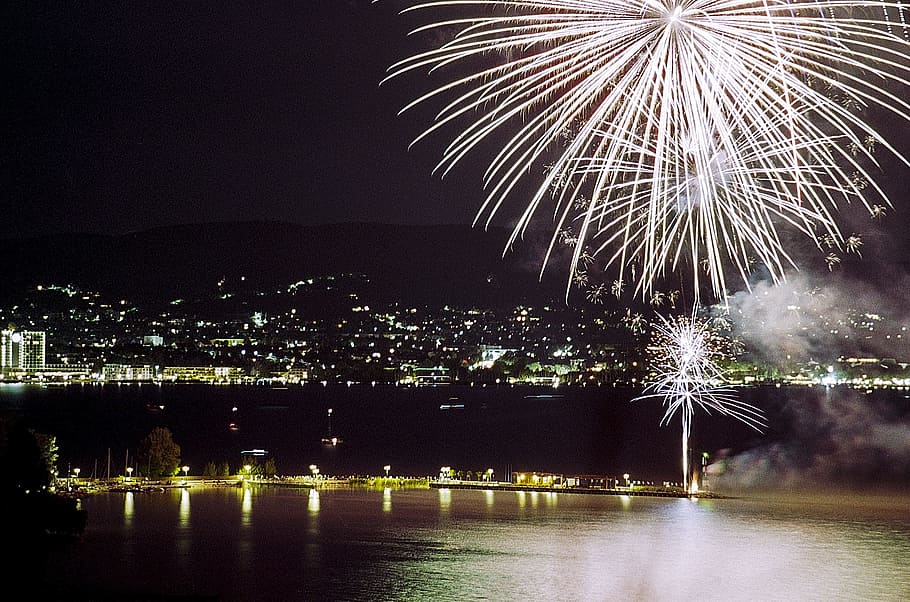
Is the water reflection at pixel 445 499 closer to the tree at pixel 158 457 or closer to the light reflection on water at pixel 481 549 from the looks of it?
the light reflection on water at pixel 481 549

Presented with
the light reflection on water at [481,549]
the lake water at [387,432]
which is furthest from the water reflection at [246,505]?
the lake water at [387,432]

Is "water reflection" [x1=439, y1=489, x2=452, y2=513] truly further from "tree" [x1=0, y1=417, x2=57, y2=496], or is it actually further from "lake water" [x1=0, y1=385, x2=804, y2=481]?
"lake water" [x1=0, y1=385, x2=804, y2=481]

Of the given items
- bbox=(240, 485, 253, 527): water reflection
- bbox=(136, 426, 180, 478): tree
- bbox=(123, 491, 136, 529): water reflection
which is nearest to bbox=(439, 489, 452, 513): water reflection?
bbox=(240, 485, 253, 527): water reflection

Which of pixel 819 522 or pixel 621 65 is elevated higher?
pixel 621 65

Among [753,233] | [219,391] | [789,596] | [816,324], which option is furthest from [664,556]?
[219,391]

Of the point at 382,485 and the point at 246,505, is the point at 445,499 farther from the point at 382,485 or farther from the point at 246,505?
the point at 246,505

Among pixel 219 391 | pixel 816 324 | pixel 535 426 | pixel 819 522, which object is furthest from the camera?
pixel 219 391

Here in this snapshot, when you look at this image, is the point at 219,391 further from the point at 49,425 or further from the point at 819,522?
the point at 819,522

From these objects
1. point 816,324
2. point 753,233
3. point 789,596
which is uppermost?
point 816,324

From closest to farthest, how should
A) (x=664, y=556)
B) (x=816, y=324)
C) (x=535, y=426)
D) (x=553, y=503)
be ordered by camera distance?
(x=664, y=556) → (x=553, y=503) → (x=535, y=426) → (x=816, y=324)
